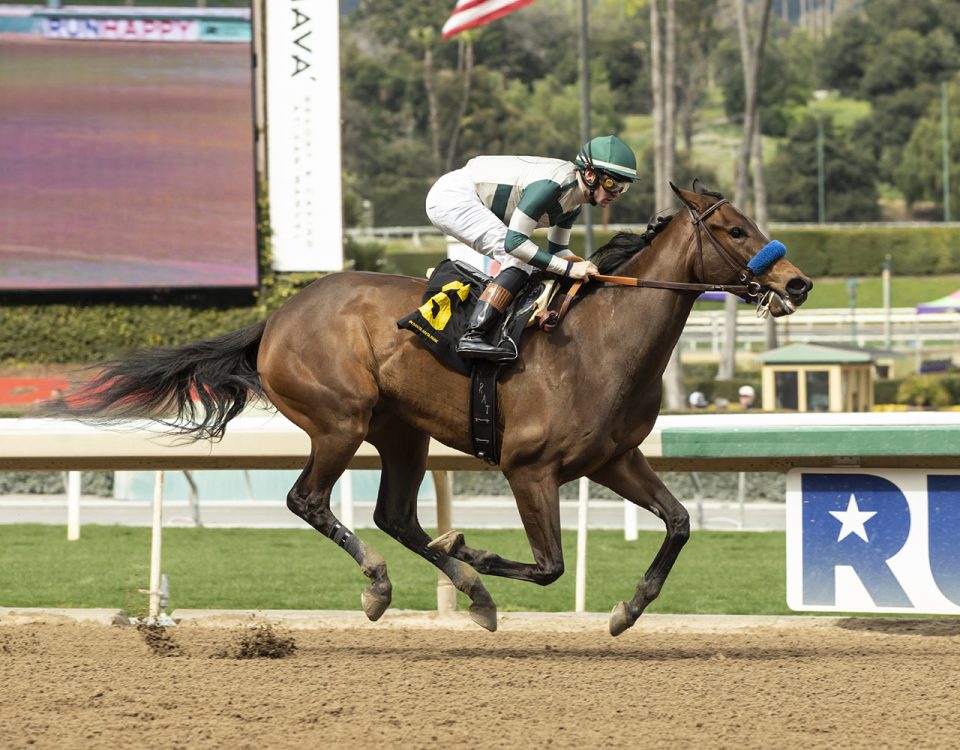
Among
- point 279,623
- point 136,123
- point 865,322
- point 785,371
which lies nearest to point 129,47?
point 136,123

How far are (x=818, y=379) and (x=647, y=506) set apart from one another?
580 inches

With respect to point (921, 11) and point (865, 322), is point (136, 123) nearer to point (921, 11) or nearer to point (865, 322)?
point (865, 322)

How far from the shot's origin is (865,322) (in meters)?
34.3

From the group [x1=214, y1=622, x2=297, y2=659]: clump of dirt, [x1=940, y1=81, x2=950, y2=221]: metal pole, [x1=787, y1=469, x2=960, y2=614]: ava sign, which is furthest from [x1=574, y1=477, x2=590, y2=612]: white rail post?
[x1=940, y1=81, x2=950, y2=221]: metal pole

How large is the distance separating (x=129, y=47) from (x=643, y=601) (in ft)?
53.0

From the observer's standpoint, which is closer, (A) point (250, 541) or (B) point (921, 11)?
(A) point (250, 541)

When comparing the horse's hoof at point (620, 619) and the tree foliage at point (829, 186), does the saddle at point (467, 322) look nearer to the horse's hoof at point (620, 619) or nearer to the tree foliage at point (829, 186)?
the horse's hoof at point (620, 619)

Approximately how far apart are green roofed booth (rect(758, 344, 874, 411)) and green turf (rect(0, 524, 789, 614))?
25.4 feet

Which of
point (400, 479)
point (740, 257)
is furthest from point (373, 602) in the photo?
point (740, 257)

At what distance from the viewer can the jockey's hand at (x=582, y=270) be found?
16.7ft

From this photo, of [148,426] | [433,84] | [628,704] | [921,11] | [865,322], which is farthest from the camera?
[921,11]

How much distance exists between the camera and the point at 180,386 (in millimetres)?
5738

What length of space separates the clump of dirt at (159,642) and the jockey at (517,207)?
5.06 feet

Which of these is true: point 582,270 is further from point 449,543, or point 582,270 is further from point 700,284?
point 449,543
